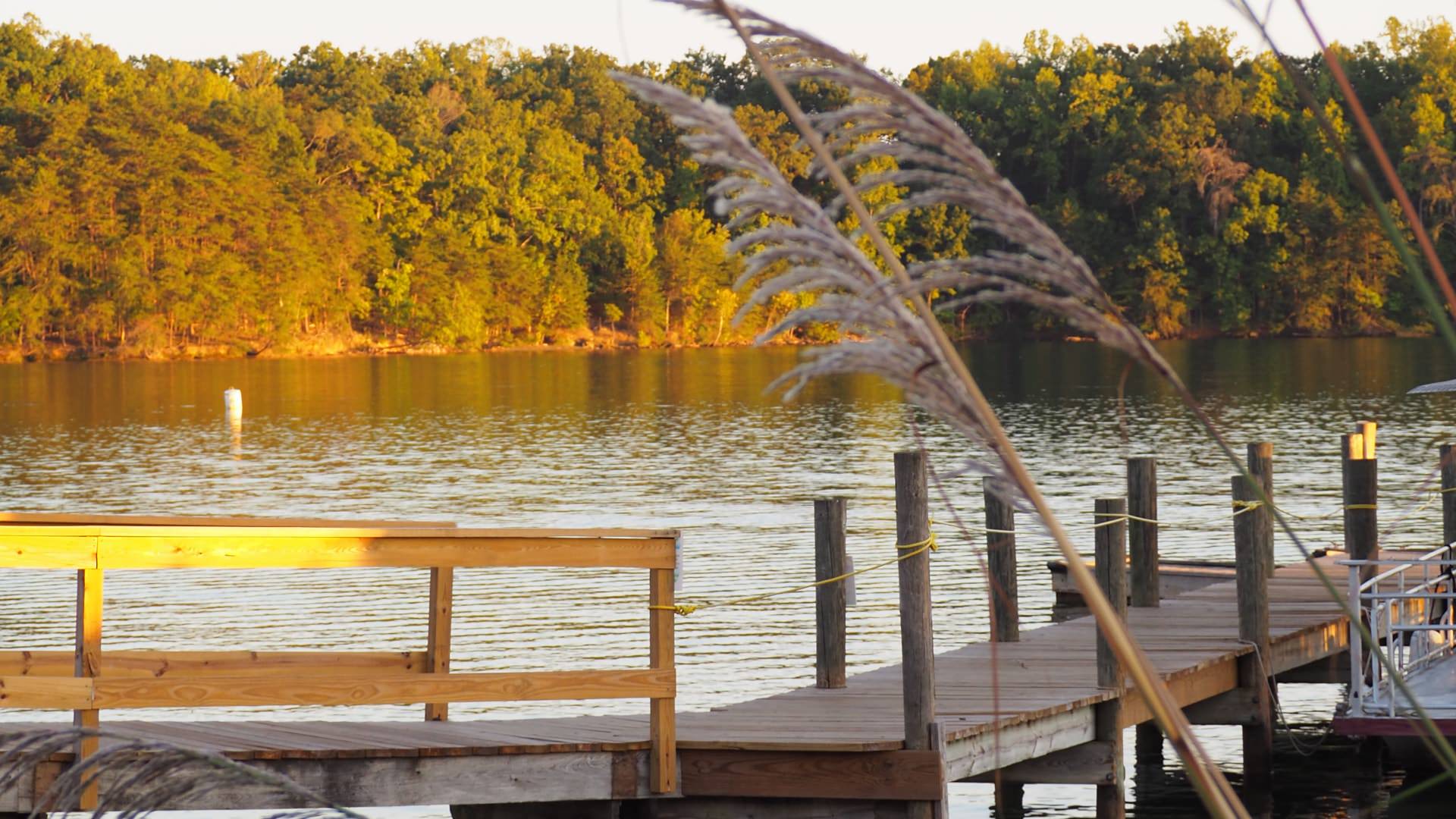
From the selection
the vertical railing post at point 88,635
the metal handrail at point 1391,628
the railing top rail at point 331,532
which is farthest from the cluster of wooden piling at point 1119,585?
the vertical railing post at point 88,635

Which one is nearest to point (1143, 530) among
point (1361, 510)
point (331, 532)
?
point (1361, 510)

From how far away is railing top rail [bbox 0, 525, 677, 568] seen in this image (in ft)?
20.3

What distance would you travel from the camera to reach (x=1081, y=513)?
987 inches

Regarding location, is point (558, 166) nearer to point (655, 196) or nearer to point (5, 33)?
point (655, 196)

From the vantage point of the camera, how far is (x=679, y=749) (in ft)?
22.8

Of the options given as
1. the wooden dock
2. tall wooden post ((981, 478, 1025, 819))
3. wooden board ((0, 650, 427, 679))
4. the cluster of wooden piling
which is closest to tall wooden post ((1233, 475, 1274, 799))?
the cluster of wooden piling

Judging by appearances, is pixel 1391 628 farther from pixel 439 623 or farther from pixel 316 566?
pixel 316 566

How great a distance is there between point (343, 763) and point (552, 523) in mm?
18360

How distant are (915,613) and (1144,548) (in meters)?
4.24

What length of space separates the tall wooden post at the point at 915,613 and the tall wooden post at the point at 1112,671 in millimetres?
1194

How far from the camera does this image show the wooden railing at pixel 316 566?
20.0 feet

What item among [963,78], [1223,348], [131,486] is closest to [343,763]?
[131,486]

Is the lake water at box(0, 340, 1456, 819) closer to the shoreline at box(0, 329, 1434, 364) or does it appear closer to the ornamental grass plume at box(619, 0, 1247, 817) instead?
the ornamental grass plume at box(619, 0, 1247, 817)

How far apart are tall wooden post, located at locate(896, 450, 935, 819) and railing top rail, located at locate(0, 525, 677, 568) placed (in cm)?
114
